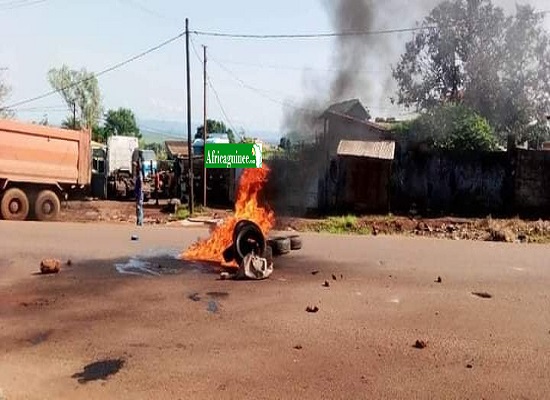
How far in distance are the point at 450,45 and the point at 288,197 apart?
11776 millimetres

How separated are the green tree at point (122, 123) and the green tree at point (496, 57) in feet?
136

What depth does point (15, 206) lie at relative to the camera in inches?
635

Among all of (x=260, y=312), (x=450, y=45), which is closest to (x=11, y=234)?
(x=260, y=312)

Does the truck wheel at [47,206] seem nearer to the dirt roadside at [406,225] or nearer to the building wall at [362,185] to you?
the dirt roadside at [406,225]

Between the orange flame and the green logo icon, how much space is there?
9.28m

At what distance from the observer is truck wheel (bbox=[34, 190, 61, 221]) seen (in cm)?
1667

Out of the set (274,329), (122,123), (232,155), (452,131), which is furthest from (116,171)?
(122,123)

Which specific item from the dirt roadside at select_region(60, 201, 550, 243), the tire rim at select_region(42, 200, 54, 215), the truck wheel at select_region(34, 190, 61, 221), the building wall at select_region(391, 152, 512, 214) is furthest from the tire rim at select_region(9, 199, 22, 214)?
the building wall at select_region(391, 152, 512, 214)

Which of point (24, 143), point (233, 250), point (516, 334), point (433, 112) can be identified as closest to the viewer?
point (516, 334)

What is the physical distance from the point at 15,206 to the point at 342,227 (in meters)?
9.26

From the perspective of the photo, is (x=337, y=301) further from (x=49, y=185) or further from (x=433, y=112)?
(x=433, y=112)

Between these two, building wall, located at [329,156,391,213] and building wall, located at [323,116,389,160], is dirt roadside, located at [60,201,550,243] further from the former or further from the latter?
building wall, located at [323,116,389,160]

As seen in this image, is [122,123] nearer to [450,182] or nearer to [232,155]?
[232,155]

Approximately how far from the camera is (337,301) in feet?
25.6
